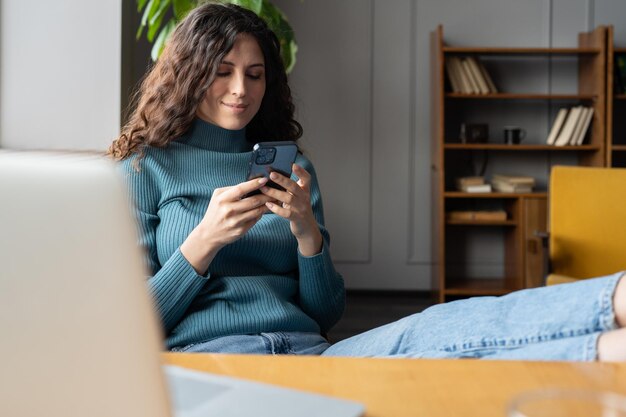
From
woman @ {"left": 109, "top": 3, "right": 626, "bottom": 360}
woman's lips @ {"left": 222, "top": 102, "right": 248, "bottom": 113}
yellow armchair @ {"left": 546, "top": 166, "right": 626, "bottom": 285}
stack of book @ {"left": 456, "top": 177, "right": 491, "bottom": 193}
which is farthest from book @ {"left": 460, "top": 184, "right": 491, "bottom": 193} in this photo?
woman's lips @ {"left": 222, "top": 102, "right": 248, "bottom": 113}

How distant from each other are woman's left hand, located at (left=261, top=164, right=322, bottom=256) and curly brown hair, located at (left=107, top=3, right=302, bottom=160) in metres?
0.29

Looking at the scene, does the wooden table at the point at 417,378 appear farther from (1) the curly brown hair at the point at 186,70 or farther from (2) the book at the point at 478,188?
(2) the book at the point at 478,188

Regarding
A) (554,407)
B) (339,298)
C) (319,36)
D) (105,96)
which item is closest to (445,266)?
(319,36)

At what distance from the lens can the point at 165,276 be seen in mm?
1460

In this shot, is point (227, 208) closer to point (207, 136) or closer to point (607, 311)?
point (207, 136)

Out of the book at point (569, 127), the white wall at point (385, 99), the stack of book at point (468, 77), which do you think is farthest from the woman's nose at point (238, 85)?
the book at point (569, 127)

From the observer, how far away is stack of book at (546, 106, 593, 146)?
15.5 feet

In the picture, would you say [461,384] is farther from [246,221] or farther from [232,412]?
[246,221]

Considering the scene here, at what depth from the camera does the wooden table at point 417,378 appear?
69 centimetres

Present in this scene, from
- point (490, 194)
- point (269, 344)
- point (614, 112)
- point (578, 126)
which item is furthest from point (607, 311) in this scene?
point (614, 112)

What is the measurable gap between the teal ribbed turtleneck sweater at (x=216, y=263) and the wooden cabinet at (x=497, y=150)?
10.2 feet

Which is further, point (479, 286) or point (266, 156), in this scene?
point (479, 286)

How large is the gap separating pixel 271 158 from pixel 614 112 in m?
3.99

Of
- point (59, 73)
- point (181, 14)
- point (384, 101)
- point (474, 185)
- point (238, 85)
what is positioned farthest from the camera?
point (384, 101)
